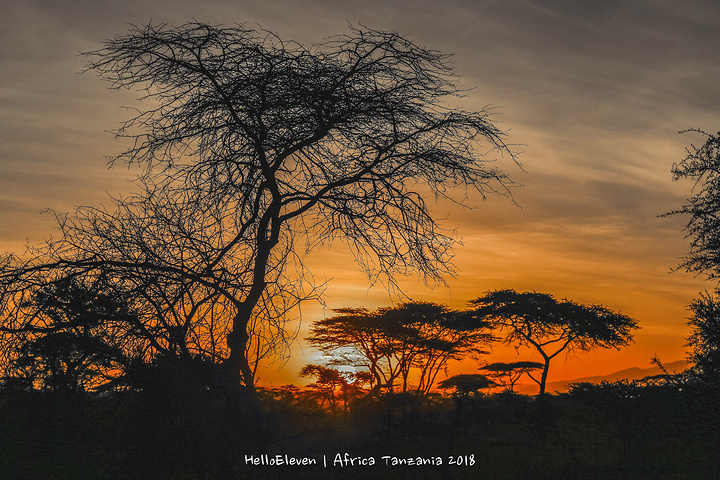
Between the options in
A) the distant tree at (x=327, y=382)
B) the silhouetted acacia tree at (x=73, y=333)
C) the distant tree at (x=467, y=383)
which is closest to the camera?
the silhouetted acacia tree at (x=73, y=333)

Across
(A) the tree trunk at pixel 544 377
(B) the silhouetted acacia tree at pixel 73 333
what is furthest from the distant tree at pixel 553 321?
(B) the silhouetted acacia tree at pixel 73 333

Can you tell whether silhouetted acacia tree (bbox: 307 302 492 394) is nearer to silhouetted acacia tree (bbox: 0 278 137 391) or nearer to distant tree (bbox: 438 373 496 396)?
distant tree (bbox: 438 373 496 396)

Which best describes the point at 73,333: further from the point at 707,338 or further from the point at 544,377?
the point at 544,377

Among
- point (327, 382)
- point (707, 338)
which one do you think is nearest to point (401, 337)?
point (327, 382)

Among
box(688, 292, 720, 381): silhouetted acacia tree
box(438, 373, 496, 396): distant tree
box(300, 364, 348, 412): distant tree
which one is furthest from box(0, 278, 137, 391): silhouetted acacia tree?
box(438, 373, 496, 396): distant tree

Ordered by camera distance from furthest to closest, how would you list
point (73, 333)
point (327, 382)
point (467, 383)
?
point (467, 383), point (327, 382), point (73, 333)

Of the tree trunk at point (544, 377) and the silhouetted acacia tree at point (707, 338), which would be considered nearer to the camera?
the silhouetted acacia tree at point (707, 338)

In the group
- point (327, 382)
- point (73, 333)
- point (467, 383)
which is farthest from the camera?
point (467, 383)

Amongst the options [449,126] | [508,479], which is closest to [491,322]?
[508,479]

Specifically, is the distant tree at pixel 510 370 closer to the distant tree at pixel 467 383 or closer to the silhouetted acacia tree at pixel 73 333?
the distant tree at pixel 467 383

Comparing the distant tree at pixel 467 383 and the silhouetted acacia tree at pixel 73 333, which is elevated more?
the silhouetted acacia tree at pixel 73 333

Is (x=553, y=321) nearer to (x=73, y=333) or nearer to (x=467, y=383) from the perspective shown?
(x=467, y=383)

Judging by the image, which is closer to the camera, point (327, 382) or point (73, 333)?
point (73, 333)

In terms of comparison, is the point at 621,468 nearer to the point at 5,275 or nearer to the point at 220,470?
the point at 220,470
